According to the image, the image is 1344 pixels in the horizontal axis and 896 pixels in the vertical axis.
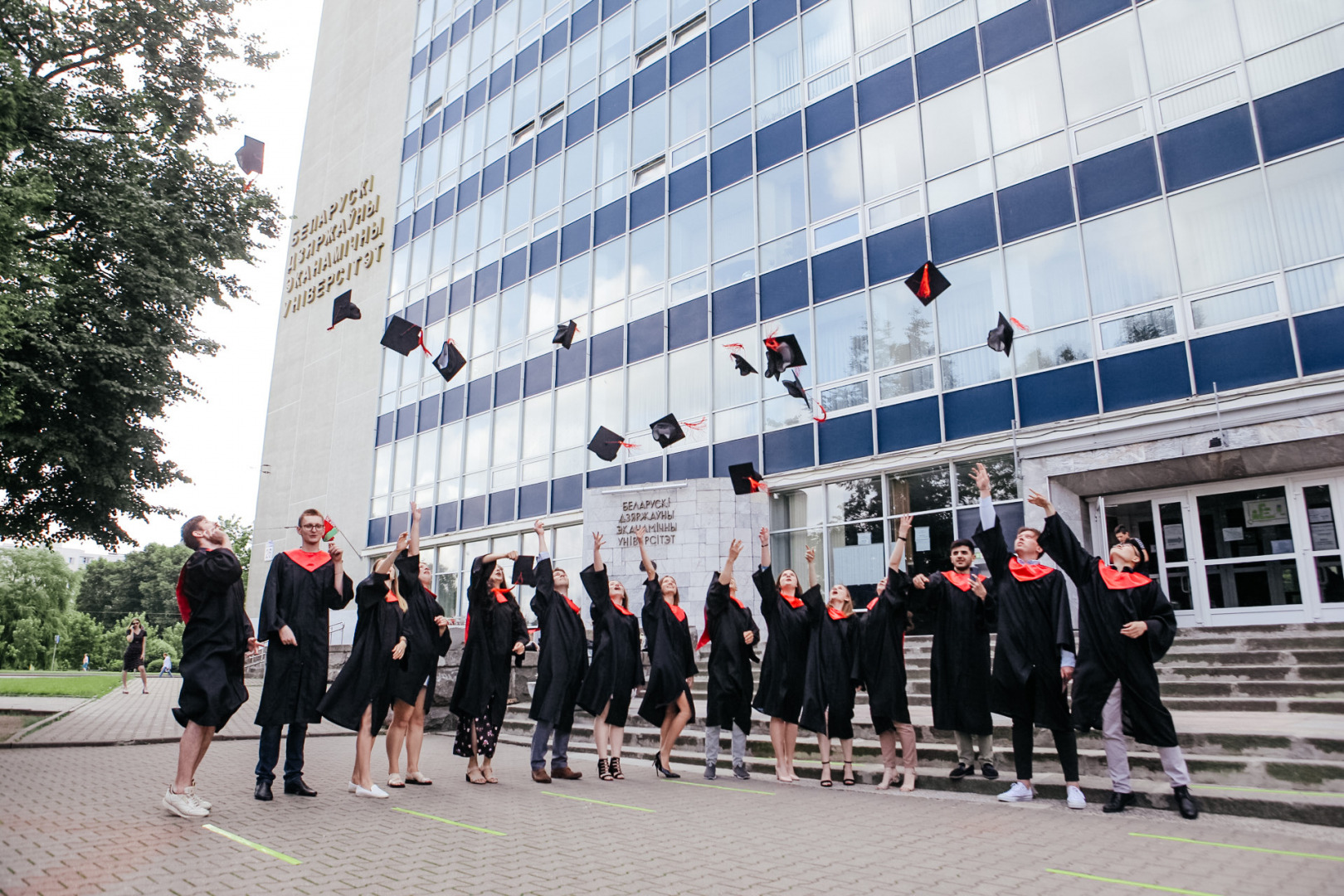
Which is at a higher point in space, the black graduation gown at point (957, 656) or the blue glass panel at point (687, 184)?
the blue glass panel at point (687, 184)

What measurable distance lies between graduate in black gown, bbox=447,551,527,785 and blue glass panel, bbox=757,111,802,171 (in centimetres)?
1325

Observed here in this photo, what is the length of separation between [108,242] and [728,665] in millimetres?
12758

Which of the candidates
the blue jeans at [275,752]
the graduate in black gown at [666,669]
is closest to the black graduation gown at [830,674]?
the graduate in black gown at [666,669]

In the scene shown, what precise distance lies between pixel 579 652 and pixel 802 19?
1597cm

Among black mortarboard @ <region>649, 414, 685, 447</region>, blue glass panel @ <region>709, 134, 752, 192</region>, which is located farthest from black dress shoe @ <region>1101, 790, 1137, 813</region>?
blue glass panel @ <region>709, 134, 752, 192</region>

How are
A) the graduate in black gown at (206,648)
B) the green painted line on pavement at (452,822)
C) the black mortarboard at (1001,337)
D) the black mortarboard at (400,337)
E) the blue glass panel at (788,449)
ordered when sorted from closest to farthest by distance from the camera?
the green painted line on pavement at (452,822)
the graduate in black gown at (206,648)
the black mortarboard at (400,337)
the black mortarboard at (1001,337)
the blue glass panel at (788,449)

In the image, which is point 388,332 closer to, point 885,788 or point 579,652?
point 579,652

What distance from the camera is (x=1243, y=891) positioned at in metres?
3.99

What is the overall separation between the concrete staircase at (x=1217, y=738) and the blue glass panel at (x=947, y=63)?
10.4 metres

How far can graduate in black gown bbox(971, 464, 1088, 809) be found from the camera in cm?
650

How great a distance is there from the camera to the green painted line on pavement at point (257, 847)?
14.8 ft

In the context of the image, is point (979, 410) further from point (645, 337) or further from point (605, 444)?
point (645, 337)

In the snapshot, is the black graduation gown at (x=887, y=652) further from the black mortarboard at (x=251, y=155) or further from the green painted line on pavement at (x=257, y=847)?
the black mortarboard at (x=251, y=155)

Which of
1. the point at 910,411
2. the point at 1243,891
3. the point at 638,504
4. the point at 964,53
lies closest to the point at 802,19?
the point at 964,53
